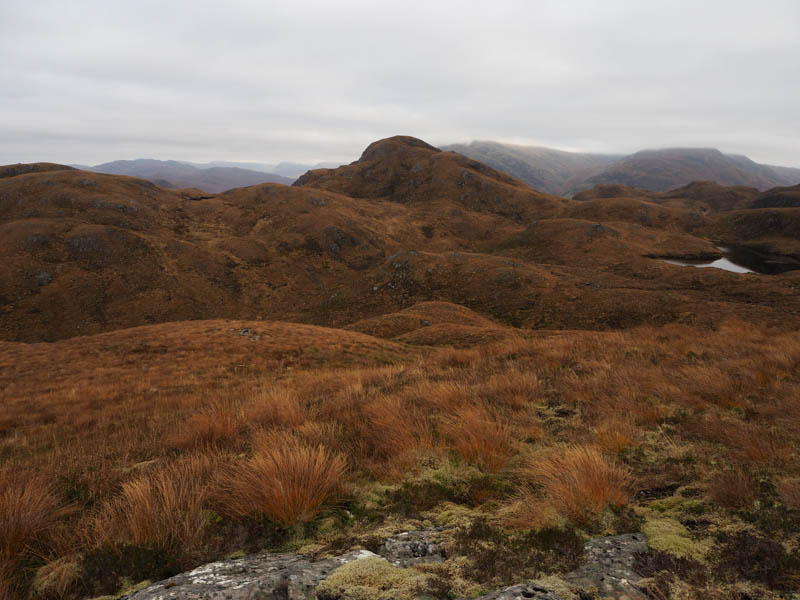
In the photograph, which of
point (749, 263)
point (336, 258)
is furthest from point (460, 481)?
point (749, 263)

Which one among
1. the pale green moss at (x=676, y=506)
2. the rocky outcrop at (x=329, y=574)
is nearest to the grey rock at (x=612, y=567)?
the rocky outcrop at (x=329, y=574)

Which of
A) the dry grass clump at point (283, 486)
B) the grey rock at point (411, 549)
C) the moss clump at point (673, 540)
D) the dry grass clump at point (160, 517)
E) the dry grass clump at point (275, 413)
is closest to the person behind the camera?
the moss clump at point (673, 540)

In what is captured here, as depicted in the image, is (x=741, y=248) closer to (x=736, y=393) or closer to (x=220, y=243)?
(x=736, y=393)

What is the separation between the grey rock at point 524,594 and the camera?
1.96 metres

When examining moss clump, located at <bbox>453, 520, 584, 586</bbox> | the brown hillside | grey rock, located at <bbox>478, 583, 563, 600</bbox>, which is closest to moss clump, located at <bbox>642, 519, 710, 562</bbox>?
moss clump, located at <bbox>453, 520, 584, 586</bbox>

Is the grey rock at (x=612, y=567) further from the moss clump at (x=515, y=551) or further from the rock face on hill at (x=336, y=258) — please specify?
the rock face on hill at (x=336, y=258)

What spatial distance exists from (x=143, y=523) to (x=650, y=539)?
394 centimetres

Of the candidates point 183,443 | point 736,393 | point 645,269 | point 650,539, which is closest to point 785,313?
point 645,269

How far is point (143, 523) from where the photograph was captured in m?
2.84

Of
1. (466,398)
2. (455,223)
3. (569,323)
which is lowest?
(569,323)

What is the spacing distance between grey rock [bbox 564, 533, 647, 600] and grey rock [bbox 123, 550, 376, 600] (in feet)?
4.61

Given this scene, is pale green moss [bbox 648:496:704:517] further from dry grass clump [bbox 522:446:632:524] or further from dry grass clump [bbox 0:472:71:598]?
dry grass clump [bbox 0:472:71:598]

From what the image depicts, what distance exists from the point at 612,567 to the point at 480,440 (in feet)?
6.74

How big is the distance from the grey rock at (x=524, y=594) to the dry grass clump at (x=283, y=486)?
1727mm
